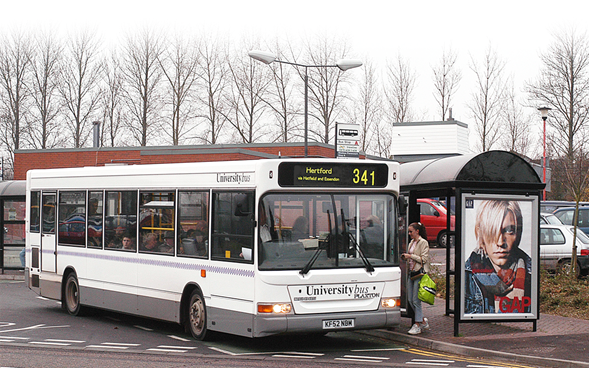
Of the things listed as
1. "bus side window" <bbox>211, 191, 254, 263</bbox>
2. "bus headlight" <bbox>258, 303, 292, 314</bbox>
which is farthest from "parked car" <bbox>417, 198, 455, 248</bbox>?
"bus headlight" <bbox>258, 303, 292, 314</bbox>

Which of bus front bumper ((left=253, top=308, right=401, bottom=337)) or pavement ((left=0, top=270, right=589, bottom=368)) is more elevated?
bus front bumper ((left=253, top=308, right=401, bottom=337))

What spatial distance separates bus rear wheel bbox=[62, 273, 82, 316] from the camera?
14320mm

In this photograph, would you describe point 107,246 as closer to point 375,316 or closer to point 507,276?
point 375,316

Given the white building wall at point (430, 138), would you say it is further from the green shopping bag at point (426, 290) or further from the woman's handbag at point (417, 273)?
the green shopping bag at point (426, 290)

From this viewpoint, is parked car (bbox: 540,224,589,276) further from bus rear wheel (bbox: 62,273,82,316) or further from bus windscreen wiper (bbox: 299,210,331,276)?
bus rear wheel (bbox: 62,273,82,316)

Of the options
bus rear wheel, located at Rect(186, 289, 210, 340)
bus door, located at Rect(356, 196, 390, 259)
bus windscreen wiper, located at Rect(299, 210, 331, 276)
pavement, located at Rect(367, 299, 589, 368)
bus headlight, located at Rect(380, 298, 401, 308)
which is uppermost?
bus door, located at Rect(356, 196, 390, 259)

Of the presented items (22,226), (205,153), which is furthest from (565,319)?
(205,153)

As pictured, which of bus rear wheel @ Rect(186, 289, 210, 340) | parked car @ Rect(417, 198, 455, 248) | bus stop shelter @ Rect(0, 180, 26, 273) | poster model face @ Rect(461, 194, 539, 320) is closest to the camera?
bus rear wheel @ Rect(186, 289, 210, 340)

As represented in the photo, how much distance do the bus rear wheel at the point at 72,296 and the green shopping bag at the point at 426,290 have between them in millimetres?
6590

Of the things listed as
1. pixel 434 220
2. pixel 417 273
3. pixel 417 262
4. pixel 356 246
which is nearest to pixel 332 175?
pixel 356 246

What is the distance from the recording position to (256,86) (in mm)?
52906

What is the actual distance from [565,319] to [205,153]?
23.7 meters

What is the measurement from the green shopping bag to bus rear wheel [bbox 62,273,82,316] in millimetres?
6590

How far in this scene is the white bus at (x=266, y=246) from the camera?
9867 millimetres
